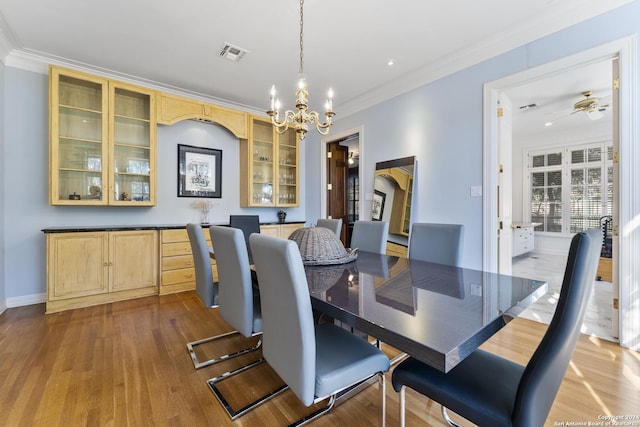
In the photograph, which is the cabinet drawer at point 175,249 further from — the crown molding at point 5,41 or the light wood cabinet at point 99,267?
the crown molding at point 5,41

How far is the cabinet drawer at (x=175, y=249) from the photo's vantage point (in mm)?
3577

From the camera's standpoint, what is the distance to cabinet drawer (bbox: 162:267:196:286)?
3.59 meters

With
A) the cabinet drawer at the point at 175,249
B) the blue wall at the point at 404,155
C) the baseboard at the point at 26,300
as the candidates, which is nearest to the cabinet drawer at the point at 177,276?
the cabinet drawer at the point at 175,249

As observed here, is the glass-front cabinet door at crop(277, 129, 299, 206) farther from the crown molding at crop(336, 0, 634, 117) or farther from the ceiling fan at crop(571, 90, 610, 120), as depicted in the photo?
the ceiling fan at crop(571, 90, 610, 120)

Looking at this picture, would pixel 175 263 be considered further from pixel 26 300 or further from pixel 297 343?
pixel 297 343

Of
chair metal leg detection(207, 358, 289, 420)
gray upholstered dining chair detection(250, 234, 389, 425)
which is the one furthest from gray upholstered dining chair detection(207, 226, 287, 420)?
gray upholstered dining chair detection(250, 234, 389, 425)

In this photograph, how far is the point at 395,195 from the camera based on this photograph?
12.2 ft

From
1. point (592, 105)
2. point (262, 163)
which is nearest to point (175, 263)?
point (262, 163)

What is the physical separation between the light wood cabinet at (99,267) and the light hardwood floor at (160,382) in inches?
17.9

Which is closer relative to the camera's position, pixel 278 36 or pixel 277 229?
pixel 278 36

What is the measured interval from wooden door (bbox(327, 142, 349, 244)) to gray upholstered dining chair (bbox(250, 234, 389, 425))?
375 centimetres

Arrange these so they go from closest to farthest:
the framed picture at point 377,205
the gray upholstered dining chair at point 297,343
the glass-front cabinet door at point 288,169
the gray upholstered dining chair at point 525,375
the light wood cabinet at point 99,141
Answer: the gray upholstered dining chair at point 525,375
the gray upholstered dining chair at point 297,343
the light wood cabinet at point 99,141
the framed picture at point 377,205
the glass-front cabinet door at point 288,169

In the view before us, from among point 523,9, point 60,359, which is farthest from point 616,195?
point 60,359

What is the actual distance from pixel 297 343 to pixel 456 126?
2.98m
